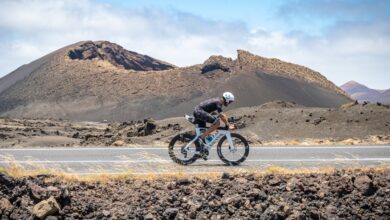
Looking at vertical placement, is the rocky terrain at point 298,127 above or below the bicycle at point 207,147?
above

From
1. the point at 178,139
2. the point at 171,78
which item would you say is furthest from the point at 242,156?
the point at 171,78

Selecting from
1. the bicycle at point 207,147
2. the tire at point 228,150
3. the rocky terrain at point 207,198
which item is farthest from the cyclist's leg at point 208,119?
the rocky terrain at point 207,198

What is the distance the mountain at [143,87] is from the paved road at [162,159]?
5377 centimetres

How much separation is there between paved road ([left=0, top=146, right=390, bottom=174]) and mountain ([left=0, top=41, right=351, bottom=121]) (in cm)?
5377

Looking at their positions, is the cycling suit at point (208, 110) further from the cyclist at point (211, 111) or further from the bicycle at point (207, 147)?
the bicycle at point (207, 147)

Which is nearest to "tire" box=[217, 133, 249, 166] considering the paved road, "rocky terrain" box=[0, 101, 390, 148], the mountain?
the paved road

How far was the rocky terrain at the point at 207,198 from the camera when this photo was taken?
8180 mm

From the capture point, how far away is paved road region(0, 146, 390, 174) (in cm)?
1162

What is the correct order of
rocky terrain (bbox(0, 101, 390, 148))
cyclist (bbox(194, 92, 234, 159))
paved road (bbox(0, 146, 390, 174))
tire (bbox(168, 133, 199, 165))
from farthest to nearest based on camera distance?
rocky terrain (bbox(0, 101, 390, 148)), tire (bbox(168, 133, 199, 165)), cyclist (bbox(194, 92, 234, 159)), paved road (bbox(0, 146, 390, 174))

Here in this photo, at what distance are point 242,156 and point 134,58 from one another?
390ft

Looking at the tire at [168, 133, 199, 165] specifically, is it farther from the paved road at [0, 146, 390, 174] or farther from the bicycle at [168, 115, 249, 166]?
the paved road at [0, 146, 390, 174]

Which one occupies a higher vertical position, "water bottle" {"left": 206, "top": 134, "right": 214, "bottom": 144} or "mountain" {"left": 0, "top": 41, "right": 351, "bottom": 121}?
"mountain" {"left": 0, "top": 41, "right": 351, "bottom": 121}

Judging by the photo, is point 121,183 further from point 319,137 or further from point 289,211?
point 319,137

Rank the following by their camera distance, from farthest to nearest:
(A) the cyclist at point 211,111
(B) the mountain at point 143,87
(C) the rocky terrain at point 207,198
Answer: (B) the mountain at point 143,87, (A) the cyclist at point 211,111, (C) the rocky terrain at point 207,198
